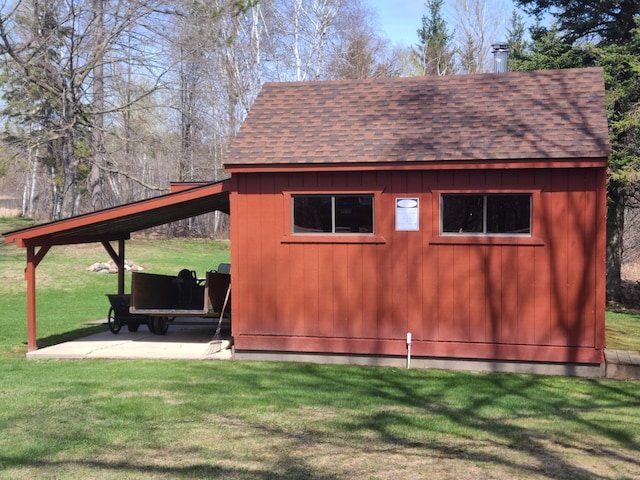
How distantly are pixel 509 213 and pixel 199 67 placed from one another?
25.3 meters

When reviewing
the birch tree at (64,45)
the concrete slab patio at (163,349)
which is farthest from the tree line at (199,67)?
the concrete slab patio at (163,349)

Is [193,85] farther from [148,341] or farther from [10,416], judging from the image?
[10,416]

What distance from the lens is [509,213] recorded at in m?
10.7

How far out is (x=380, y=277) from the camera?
35.9ft

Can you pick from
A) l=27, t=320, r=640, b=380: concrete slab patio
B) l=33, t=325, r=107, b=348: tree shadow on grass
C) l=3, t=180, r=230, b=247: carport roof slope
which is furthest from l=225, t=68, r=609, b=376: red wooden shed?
l=33, t=325, r=107, b=348: tree shadow on grass

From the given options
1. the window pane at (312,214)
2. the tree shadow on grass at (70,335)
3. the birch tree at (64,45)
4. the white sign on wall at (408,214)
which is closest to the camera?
the white sign on wall at (408,214)

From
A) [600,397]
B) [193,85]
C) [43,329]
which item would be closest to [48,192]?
[193,85]

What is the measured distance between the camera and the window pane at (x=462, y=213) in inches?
422

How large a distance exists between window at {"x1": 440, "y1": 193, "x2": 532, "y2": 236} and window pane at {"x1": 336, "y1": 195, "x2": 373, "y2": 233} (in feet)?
3.42

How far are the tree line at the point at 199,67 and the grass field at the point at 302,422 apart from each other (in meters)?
10.7

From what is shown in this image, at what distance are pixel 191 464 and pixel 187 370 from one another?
4799mm

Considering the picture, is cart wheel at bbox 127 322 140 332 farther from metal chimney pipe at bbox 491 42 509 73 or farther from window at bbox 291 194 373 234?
metal chimney pipe at bbox 491 42 509 73

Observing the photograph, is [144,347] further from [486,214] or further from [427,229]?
[486,214]

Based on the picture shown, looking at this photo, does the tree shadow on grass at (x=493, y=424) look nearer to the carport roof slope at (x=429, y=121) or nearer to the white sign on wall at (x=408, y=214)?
the white sign on wall at (x=408, y=214)
